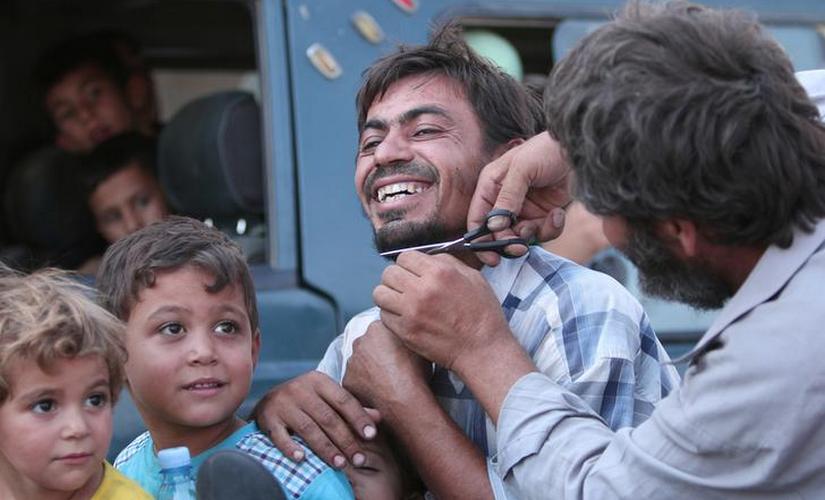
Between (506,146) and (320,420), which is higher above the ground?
(506,146)

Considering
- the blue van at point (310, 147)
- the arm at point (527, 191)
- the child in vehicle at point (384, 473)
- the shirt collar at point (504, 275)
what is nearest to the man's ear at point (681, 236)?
the arm at point (527, 191)

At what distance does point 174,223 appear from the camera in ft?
9.84

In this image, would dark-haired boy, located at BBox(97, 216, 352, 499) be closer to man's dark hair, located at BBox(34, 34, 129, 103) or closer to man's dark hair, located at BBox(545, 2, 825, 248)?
man's dark hair, located at BBox(545, 2, 825, 248)

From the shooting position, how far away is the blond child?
2504 mm

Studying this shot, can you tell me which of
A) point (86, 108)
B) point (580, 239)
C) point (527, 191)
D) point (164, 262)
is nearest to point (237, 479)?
point (164, 262)

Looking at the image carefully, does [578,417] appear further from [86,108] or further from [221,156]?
[86,108]

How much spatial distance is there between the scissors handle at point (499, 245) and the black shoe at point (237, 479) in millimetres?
670

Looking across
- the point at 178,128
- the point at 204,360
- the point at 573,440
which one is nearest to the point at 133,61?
the point at 178,128

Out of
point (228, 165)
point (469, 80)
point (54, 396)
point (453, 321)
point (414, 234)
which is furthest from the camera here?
point (228, 165)

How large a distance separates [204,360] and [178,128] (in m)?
1.80

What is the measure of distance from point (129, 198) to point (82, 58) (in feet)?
2.55

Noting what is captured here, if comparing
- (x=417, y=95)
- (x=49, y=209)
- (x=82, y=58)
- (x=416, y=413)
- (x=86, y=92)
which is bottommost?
(x=49, y=209)

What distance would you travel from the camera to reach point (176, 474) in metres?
2.70

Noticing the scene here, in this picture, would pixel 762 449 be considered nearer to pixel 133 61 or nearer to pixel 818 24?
pixel 818 24
